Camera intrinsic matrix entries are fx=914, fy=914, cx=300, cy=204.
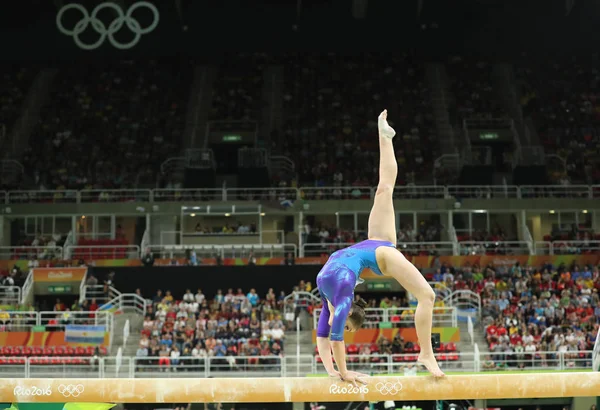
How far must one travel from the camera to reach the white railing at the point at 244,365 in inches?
947

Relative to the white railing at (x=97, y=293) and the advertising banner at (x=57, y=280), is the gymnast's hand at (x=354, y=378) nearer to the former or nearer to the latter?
the white railing at (x=97, y=293)

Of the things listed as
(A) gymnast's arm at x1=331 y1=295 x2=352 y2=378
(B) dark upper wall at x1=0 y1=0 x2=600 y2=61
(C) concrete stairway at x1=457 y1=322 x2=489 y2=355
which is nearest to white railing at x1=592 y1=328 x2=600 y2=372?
(C) concrete stairway at x1=457 y1=322 x2=489 y2=355

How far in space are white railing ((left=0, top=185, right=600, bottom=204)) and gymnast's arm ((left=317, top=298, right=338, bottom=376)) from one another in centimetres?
2515

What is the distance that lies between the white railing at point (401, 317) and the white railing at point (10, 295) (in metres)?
9.75

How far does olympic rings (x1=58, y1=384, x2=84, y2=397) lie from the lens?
29.3 feet

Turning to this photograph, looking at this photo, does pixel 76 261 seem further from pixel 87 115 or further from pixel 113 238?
pixel 87 115

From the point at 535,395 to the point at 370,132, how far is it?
29.5 m

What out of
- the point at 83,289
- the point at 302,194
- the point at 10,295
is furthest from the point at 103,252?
the point at 302,194

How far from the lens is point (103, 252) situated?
32750 millimetres

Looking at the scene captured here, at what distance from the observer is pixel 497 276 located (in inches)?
1173

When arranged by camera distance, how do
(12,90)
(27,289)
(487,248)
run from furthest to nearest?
(12,90)
(487,248)
(27,289)

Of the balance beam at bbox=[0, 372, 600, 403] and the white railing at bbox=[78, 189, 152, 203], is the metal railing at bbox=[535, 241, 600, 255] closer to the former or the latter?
the white railing at bbox=[78, 189, 152, 203]

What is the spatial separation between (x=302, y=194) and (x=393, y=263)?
26.1m

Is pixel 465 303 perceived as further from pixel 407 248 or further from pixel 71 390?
pixel 71 390
